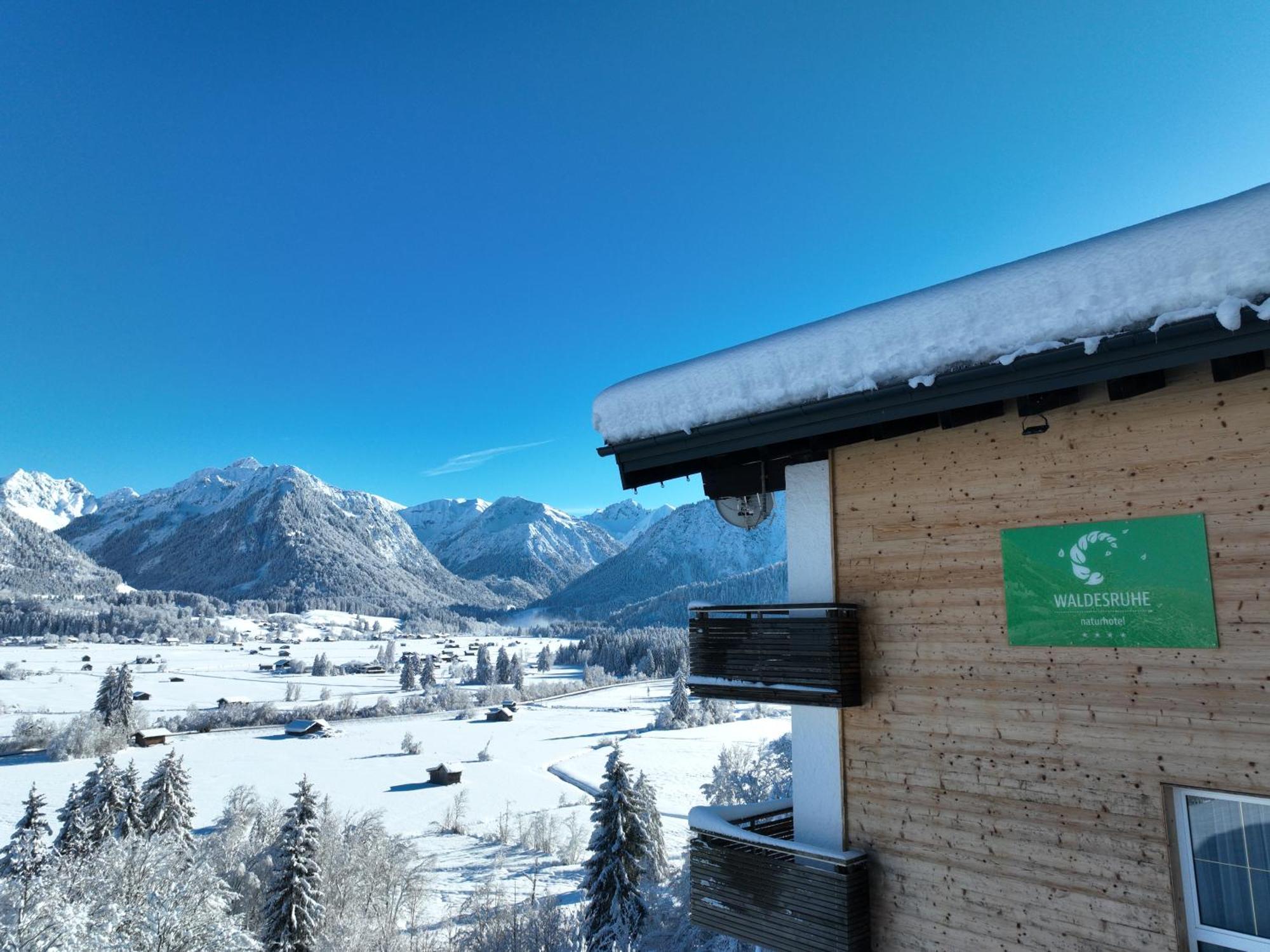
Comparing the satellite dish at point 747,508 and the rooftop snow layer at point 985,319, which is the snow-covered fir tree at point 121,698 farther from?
Answer: the rooftop snow layer at point 985,319

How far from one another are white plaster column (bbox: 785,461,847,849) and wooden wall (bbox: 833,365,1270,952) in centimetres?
11

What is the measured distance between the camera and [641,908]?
869 inches

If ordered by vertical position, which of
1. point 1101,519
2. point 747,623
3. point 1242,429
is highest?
point 1242,429

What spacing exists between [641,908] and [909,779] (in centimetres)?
1994

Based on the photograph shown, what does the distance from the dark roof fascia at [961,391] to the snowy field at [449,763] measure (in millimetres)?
25124

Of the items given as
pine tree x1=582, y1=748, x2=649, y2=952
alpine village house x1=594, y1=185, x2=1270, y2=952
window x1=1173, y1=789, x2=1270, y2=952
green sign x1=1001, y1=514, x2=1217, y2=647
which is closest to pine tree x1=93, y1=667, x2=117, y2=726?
pine tree x1=582, y1=748, x2=649, y2=952

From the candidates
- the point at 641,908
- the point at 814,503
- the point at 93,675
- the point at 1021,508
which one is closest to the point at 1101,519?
the point at 1021,508

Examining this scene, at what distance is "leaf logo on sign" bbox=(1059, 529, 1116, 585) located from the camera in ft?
15.5

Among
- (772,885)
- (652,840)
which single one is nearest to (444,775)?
(652,840)

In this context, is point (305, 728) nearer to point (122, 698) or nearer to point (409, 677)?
point (122, 698)

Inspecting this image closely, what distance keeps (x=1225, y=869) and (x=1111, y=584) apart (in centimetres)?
172

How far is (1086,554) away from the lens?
15.8ft

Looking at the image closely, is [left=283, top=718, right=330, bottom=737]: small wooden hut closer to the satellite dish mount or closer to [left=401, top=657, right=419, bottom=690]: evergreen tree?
[left=401, top=657, right=419, bottom=690]: evergreen tree

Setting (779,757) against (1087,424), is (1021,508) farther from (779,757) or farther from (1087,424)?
(779,757)
